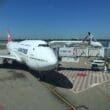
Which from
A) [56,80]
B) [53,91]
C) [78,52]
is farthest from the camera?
[78,52]

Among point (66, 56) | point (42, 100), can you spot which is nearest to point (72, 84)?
point (42, 100)

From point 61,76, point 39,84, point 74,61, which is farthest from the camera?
point 74,61

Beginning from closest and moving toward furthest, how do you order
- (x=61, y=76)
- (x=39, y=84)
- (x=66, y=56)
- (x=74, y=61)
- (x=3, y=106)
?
1. (x=3, y=106)
2. (x=39, y=84)
3. (x=61, y=76)
4. (x=66, y=56)
5. (x=74, y=61)

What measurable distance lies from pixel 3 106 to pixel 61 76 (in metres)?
16.2

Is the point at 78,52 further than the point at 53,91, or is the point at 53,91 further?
the point at 78,52

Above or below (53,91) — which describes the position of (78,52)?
above

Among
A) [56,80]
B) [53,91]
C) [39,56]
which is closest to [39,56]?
[39,56]

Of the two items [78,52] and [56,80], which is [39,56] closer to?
[56,80]

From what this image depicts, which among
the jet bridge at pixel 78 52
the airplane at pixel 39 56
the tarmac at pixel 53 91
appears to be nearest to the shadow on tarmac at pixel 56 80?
the tarmac at pixel 53 91

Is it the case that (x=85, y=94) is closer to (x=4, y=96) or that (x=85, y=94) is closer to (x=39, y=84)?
(x=39, y=84)

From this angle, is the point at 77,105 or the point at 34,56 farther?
the point at 34,56

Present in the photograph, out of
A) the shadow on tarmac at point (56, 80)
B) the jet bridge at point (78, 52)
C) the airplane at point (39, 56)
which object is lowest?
the shadow on tarmac at point (56, 80)

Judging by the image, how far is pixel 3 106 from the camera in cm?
2219

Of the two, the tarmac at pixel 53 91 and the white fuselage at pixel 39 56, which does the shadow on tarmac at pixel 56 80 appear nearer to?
the tarmac at pixel 53 91
